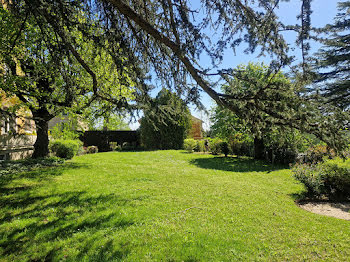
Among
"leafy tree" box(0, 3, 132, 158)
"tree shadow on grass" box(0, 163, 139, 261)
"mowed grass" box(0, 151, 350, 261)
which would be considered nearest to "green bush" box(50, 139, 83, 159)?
"leafy tree" box(0, 3, 132, 158)

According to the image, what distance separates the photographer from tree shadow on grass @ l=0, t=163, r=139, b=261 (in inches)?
110

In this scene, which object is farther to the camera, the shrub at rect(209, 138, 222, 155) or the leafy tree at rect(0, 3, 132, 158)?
the shrub at rect(209, 138, 222, 155)

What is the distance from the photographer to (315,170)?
6258mm

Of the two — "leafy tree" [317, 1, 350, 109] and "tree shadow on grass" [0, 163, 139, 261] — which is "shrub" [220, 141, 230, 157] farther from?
"tree shadow on grass" [0, 163, 139, 261]

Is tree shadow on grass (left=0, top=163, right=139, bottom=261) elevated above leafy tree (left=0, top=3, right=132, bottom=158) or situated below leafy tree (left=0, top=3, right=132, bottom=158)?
below

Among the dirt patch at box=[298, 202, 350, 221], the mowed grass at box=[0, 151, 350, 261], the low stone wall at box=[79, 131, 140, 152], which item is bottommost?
the dirt patch at box=[298, 202, 350, 221]

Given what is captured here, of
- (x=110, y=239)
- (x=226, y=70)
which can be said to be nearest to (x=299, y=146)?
(x=226, y=70)

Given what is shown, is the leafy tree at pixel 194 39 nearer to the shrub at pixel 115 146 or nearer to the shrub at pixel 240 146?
the shrub at pixel 240 146

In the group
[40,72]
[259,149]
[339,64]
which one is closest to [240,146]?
[259,149]

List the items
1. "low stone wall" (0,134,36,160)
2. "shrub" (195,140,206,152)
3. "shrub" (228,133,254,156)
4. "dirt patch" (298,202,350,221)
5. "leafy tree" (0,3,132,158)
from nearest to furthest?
1. "dirt patch" (298,202,350,221)
2. "leafy tree" (0,3,132,158)
3. "low stone wall" (0,134,36,160)
4. "shrub" (228,133,254,156)
5. "shrub" (195,140,206,152)

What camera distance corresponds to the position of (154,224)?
3693 millimetres

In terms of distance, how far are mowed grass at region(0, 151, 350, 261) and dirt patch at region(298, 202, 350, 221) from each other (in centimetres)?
40

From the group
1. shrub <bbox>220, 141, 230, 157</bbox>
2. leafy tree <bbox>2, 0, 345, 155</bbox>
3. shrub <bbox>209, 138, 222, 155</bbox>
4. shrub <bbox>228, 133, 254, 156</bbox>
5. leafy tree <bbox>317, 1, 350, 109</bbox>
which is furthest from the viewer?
shrub <bbox>209, 138, 222, 155</bbox>

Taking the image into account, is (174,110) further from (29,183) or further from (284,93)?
(29,183)
